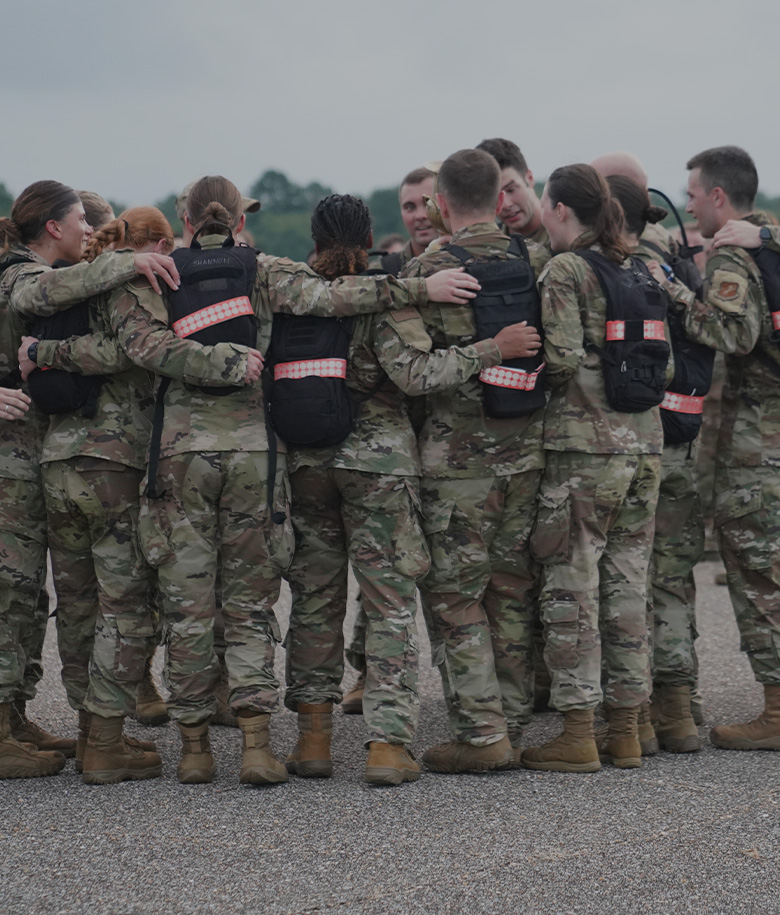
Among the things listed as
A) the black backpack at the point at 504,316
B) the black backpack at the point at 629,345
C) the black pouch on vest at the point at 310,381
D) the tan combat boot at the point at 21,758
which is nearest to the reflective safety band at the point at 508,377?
the black backpack at the point at 504,316

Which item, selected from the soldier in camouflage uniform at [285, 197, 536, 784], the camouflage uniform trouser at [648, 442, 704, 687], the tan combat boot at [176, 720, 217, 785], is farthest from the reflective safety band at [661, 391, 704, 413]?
the tan combat boot at [176, 720, 217, 785]

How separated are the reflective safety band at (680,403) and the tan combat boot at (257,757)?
230cm

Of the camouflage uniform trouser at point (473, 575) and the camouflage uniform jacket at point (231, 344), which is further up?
the camouflage uniform jacket at point (231, 344)

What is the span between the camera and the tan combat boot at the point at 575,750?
5.17 m

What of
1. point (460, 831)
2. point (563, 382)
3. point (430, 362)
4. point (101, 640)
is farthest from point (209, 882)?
point (563, 382)

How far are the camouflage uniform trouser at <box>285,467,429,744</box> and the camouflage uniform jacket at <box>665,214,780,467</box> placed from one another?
159 cm

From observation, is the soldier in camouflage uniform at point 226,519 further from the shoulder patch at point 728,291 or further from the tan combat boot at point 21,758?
the shoulder patch at point 728,291

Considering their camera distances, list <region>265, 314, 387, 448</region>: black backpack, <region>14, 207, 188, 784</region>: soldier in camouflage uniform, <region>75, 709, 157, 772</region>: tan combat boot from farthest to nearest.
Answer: <region>75, 709, 157, 772</region>: tan combat boot
<region>14, 207, 188, 784</region>: soldier in camouflage uniform
<region>265, 314, 387, 448</region>: black backpack

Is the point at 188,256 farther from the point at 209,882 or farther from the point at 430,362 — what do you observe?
the point at 209,882

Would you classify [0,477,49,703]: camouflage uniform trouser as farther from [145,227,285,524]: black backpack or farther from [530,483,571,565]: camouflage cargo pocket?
[530,483,571,565]: camouflage cargo pocket

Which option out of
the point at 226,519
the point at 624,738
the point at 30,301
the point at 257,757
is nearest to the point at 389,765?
the point at 257,757

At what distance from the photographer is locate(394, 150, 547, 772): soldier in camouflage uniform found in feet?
16.9

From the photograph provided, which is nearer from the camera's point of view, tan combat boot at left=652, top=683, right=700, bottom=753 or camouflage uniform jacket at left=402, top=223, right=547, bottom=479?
camouflage uniform jacket at left=402, top=223, right=547, bottom=479

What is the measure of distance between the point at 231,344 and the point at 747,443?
252 cm
